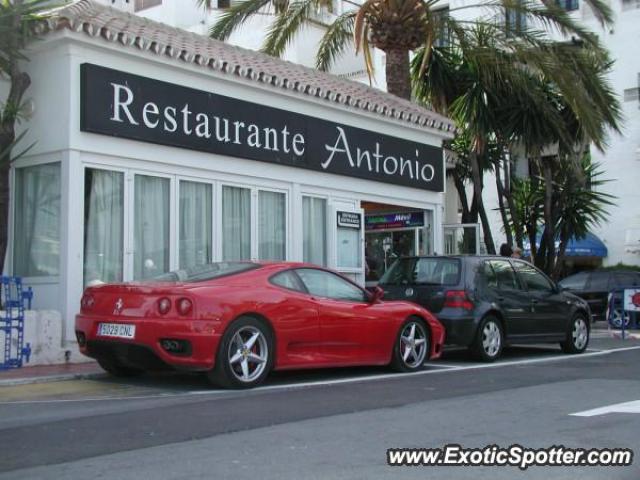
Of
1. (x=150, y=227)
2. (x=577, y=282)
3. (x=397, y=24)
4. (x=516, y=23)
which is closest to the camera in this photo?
(x=150, y=227)

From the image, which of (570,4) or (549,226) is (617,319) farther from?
(570,4)

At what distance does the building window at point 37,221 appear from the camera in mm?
11336

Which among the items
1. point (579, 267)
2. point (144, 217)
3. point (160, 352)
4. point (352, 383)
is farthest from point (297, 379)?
point (579, 267)

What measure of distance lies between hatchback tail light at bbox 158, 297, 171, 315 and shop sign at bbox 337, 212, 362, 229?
709cm

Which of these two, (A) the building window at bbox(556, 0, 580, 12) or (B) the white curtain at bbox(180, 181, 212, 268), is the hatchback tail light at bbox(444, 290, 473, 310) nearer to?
(B) the white curtain at bbox(180, 181, 212, 268)

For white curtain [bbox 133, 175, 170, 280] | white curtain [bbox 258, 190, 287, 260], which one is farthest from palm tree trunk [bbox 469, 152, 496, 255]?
white curtain [bbox 133, 175, 170, 280]

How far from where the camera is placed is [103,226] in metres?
11.6

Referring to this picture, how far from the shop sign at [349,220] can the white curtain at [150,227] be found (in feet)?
12.5

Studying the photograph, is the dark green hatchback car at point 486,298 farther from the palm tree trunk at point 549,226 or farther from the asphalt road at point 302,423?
the palm tree trunk at point 549,226

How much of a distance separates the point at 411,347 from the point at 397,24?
9.39m

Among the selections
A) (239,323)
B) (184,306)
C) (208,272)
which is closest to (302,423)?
(239,323)

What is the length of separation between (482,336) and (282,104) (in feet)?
17.9

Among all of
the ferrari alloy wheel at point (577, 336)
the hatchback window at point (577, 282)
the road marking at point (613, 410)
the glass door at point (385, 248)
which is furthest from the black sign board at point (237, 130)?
the road marking at point (613, 410)

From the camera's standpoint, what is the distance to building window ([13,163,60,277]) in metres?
11.3
